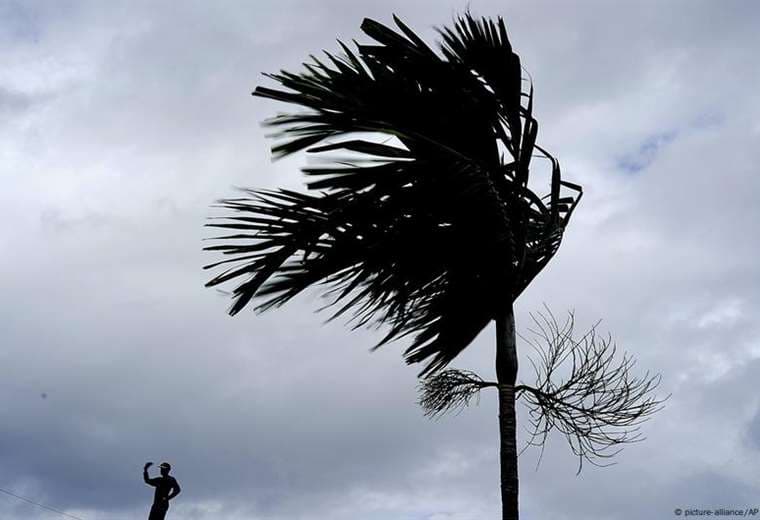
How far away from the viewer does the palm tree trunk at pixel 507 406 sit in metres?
6.05

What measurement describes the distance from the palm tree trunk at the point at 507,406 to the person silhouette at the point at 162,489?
21.9 ft

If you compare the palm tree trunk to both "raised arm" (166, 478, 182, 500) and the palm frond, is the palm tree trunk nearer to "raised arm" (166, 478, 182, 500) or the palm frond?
the palm frond

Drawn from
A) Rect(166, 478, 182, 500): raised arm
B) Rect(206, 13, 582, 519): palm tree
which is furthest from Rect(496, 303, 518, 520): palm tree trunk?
Rect(166, 478, 182, 500): raised arm

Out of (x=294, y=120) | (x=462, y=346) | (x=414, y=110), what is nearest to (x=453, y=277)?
(x=462, y=346)

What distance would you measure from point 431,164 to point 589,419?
2.76 meters

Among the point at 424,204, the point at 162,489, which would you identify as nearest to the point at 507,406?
the point at 424,204

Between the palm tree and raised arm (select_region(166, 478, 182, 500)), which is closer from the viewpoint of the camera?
the palm tree

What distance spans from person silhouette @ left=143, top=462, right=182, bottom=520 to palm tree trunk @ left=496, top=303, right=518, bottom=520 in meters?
6.68

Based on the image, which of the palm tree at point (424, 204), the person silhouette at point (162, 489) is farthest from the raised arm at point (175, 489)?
the palm tree at point (424, 204)

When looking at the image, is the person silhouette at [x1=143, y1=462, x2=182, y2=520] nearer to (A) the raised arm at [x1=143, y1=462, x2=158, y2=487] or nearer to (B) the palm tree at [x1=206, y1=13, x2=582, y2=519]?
(A) the raised arm at [x1=143, y1=462, x2=158, y2=487]

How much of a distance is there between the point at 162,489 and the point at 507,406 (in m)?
6.76

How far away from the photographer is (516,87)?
652 cm

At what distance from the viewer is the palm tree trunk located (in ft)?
19.8

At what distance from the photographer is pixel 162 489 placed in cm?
1138
